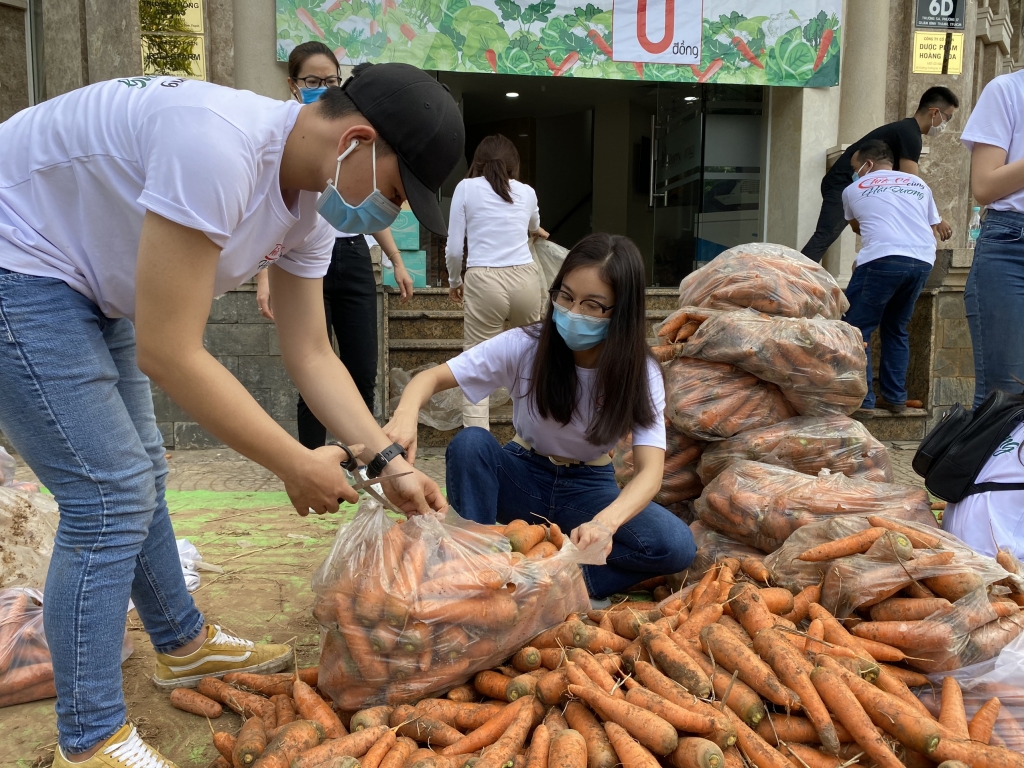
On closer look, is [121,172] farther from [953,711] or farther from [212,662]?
[953,711]

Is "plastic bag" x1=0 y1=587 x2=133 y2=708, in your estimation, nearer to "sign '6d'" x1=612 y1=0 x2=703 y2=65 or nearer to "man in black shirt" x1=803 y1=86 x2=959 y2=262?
"man in black shirt" x1=803 y1=86 x2=959 y2=262

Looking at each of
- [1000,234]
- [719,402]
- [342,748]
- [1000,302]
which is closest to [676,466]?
[719,402]

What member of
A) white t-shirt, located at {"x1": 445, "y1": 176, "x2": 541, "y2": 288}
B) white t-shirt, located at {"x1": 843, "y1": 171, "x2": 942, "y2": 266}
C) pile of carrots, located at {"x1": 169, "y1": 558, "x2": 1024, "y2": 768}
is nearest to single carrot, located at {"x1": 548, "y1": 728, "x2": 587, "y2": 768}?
pile of carrots, located at {"x1": 169, "y1": 558, "x2": 1024, "y2": 768}

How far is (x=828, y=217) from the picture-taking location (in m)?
6.27

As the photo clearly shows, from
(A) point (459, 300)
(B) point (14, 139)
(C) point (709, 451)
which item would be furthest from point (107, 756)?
(A) point (459, 300)

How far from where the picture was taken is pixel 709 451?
10.4 feet

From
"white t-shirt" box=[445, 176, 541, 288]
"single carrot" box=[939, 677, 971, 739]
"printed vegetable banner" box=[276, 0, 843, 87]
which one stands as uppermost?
"printed vegetable banner" box=[276, 0, 843, 87]

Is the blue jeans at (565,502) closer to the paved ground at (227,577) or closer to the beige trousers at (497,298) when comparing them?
the paved ground at (227,577)

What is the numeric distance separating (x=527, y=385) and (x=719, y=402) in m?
0.90

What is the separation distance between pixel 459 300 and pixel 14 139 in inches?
143

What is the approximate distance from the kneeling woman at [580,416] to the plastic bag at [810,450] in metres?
0.56

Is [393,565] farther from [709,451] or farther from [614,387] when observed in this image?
[709,451]

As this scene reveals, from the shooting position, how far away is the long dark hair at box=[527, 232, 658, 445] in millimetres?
2430

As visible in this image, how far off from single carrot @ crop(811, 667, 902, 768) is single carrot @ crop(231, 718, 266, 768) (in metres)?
1.25
